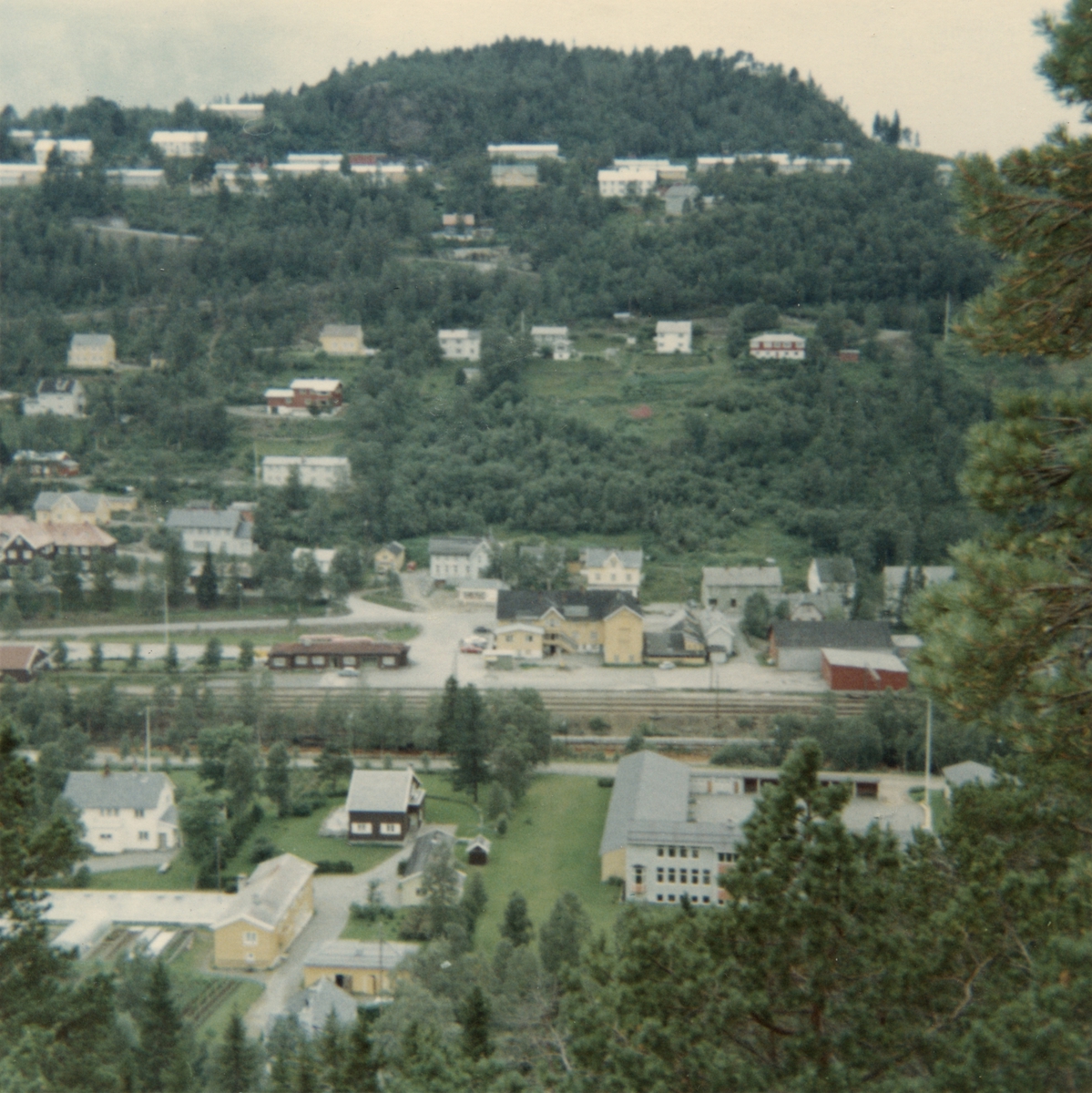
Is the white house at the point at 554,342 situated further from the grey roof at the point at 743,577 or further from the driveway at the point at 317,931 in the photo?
Answer: the driveway at the point at 317,931

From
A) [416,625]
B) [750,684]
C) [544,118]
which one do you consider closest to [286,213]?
[544,118]

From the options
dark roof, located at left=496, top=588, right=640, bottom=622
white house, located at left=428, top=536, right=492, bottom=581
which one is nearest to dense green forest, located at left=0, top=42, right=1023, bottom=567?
white house, located at left=428, top=536, right=492, bottom=581

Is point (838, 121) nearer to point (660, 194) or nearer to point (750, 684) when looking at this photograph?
point (660, 194)

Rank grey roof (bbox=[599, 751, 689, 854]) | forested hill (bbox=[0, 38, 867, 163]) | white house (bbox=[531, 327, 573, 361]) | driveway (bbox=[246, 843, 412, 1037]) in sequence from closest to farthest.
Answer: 1. driveway (bbox=[246, 843, 412, 1037])
2. grey roof (bbox=[599, 751, 689, 854])
3. white house (bbox=[531, 327, 573, 361])
4. forested hill (bbox=[0, 38, 867, 163])

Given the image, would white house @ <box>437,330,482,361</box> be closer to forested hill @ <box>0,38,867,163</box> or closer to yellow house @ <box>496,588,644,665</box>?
yellow house @ <box>496,588,644,665</box>

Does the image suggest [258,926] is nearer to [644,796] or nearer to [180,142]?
[644,796]

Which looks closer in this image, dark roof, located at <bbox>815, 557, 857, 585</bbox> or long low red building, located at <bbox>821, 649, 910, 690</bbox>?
long low red building, located at <bbox>821, 649, 910, 690</bbox>
